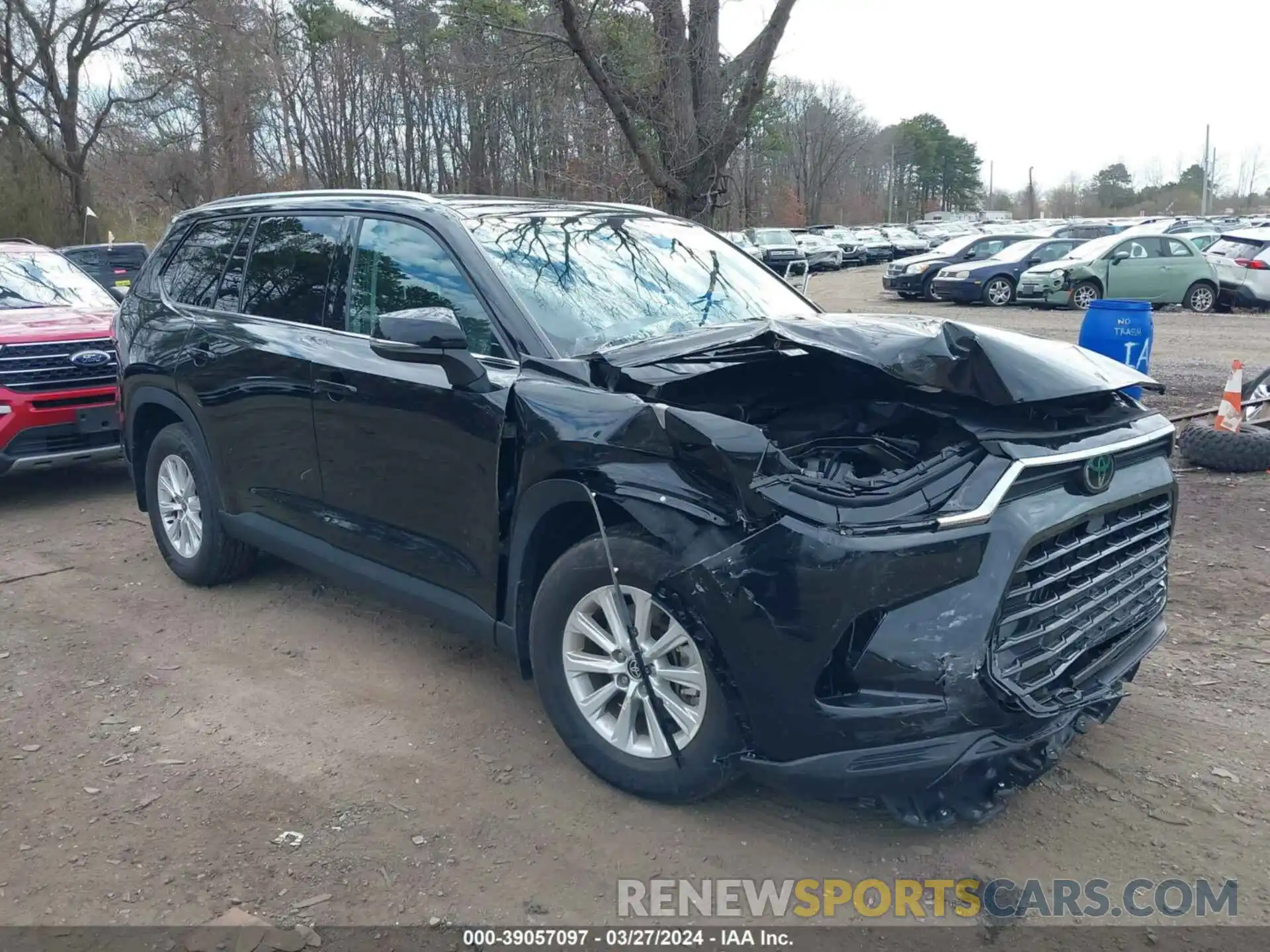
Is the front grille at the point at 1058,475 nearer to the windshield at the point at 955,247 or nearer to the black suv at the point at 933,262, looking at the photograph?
the black suv at the point at 933,262

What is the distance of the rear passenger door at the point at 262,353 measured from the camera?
4508 mm

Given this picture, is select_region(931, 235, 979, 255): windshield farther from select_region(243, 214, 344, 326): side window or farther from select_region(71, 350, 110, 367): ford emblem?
select_region(243, 214, 344, 326): side window

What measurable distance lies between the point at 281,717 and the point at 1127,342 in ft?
18.4

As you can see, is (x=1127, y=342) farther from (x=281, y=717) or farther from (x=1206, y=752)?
(x=281, y=717)

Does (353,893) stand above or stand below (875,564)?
below

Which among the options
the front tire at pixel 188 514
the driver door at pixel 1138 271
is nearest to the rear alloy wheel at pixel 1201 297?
the driver door at pixel 1138 271

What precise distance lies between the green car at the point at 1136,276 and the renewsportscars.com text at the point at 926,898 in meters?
18.7

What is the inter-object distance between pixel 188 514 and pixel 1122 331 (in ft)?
18.9

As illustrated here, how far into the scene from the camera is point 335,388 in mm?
4285

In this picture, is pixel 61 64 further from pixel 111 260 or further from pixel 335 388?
pixel 335 388

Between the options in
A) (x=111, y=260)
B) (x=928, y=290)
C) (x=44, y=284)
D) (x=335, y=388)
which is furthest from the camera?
(x=928, y=290)

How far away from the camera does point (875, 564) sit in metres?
2.73

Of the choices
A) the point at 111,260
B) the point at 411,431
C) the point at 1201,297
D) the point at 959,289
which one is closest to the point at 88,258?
the point at 111,260

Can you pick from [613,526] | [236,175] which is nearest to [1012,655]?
[613,526]
